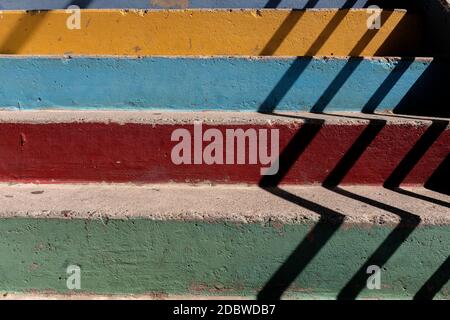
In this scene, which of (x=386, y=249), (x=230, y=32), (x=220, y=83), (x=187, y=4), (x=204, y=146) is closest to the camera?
(x=386, y=249)

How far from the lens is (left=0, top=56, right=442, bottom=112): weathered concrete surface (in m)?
1.75

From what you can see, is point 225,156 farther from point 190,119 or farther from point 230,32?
point 230,32

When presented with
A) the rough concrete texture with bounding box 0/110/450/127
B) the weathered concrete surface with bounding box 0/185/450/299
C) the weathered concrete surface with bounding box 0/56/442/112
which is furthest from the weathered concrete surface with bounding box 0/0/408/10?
the weathered concrete surface with bounding box 0/185/450/299

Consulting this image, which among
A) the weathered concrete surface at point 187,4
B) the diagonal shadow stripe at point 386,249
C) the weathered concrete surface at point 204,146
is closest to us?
the diagonal shadow stripe at point 386,249

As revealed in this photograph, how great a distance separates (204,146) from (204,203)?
0.77ft

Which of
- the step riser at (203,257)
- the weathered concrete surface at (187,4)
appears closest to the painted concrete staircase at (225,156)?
the step riser at (203,257)

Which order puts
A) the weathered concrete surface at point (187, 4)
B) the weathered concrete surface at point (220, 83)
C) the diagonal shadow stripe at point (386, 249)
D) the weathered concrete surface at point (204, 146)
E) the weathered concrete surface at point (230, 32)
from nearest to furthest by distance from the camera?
1. the diagonal shadow stripe at point (386, 249)
2. the weathered concrete surface at point (204, 146)
3. the weathered concrete surface at point (220, 83)
4. the weathered concrete surface at point (230, 32)
5. the weathered concrete surface at point (187, 4)

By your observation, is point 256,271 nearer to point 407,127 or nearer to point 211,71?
point 407,127

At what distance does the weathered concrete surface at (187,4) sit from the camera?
2.45 m

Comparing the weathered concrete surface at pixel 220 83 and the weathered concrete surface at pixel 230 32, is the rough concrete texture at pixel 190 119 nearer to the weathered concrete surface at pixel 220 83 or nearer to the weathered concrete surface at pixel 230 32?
the weathered concrete surface at pixel 220 83

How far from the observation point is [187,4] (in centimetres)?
250

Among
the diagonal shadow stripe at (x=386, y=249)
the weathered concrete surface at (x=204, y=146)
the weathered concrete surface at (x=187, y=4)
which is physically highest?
the weathered concrete surface at (x=187, y=4)

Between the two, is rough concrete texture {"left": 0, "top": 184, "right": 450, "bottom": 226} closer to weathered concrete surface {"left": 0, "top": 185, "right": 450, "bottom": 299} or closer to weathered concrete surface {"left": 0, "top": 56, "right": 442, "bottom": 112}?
weathered concrete surface {"left": 0, "top": 185, "right": 450, "bottom": 299}

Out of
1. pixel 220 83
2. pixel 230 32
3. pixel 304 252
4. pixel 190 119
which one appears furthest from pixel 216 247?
pixel 230 32
